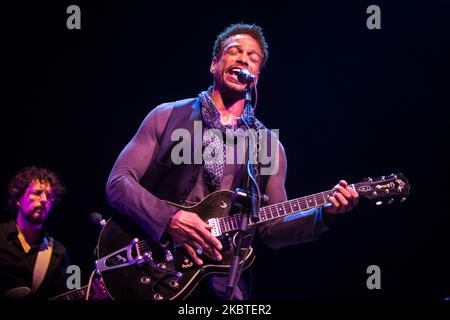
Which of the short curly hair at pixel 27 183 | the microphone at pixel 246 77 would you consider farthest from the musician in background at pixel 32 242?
the microphone at pixel 246 77

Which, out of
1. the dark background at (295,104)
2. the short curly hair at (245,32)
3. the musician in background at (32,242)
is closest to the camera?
the short curly hair at (245,32)

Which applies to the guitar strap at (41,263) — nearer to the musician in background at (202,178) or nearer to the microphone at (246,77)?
the musician in background at (202,178)

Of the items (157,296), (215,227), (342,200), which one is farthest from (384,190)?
(157,296)

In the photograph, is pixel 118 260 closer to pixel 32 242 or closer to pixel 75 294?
pixel 75 294

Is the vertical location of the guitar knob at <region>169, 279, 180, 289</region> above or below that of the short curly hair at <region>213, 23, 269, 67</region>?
below

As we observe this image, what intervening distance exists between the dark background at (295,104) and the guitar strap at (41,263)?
34 cm

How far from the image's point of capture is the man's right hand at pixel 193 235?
3107 mm

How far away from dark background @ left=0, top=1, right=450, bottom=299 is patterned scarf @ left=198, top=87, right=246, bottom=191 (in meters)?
1.40

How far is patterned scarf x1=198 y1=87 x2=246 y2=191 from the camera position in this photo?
3576mm

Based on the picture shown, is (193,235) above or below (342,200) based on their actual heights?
below

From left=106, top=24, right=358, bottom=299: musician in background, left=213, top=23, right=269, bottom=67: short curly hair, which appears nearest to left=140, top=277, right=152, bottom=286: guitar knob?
left=106, top=24, right=358, bottom=299: musician in background

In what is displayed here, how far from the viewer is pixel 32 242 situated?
14.6 ft

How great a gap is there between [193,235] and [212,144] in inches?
34.4

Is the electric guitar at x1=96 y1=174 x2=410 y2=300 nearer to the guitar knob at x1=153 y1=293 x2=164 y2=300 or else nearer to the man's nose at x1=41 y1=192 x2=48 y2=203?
the guitar knob at x1=153 y1=293 x2=164 y2=300
